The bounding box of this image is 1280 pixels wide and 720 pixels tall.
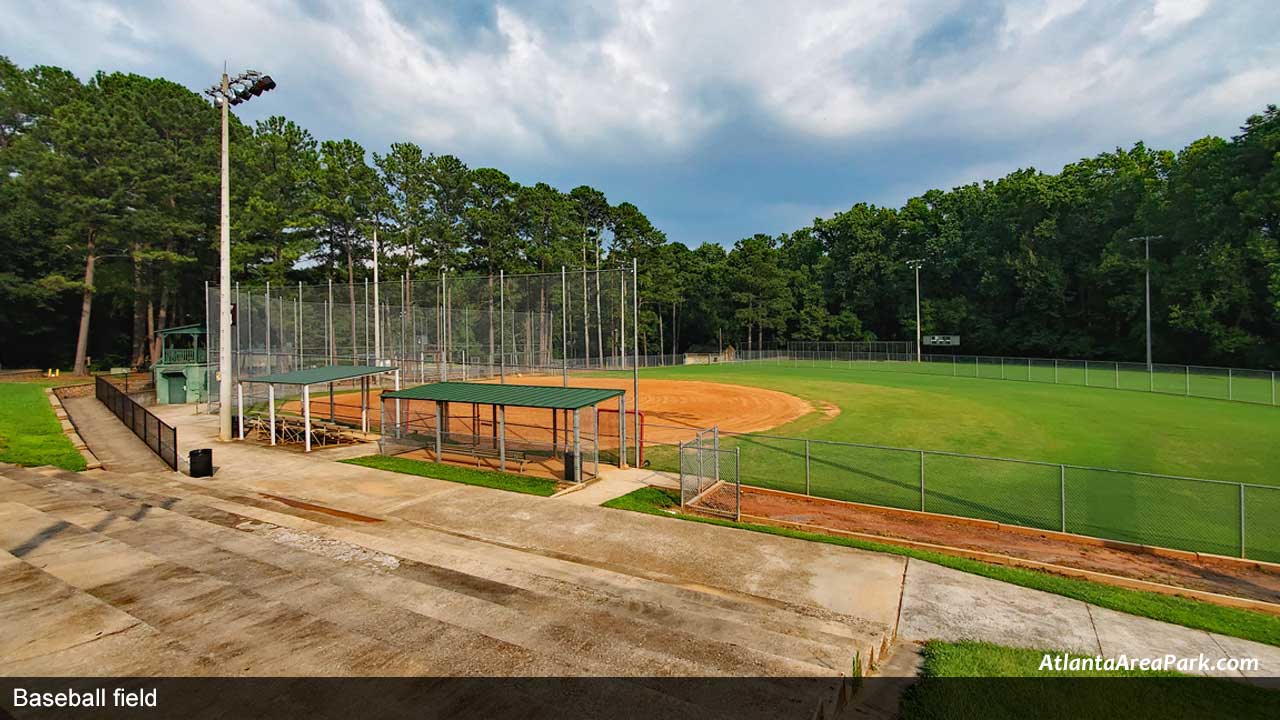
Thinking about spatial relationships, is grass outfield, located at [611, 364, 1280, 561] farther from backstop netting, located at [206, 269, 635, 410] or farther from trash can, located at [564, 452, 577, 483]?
backstop netting, located at [206, 269, 635, 410]

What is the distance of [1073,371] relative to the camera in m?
48.4

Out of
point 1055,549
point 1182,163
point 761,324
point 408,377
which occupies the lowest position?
point 1055,549

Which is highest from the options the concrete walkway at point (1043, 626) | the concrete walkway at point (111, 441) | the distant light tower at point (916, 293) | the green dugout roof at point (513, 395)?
the distant light tower at point (916, 293)

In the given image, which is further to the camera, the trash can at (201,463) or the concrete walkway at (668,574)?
the trash can at (201,463)

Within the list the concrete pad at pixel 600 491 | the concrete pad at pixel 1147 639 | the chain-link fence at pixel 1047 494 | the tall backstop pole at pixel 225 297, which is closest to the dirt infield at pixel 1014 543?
the chain-link fence at pixel 1047 494

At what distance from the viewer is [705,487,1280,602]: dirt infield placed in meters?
9.23

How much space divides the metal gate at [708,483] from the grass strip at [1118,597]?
193 cm

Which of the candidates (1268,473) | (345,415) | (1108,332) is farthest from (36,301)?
(1108,332)

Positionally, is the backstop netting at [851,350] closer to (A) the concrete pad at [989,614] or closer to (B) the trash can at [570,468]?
(B) the trash can at [570,468]

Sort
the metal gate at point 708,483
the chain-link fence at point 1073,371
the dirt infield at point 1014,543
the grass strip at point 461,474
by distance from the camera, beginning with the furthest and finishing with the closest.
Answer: the chain-link fence at point 1073,371 → the grass strip at point 461,474 → the metal gate at point 708,483 → the dirt infield at point 1014,543

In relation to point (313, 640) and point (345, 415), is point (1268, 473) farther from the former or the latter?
point (345, 415)

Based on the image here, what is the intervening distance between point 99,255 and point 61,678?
59466 millimetres

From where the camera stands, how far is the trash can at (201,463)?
49.5 feet

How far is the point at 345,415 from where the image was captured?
2789 cm
